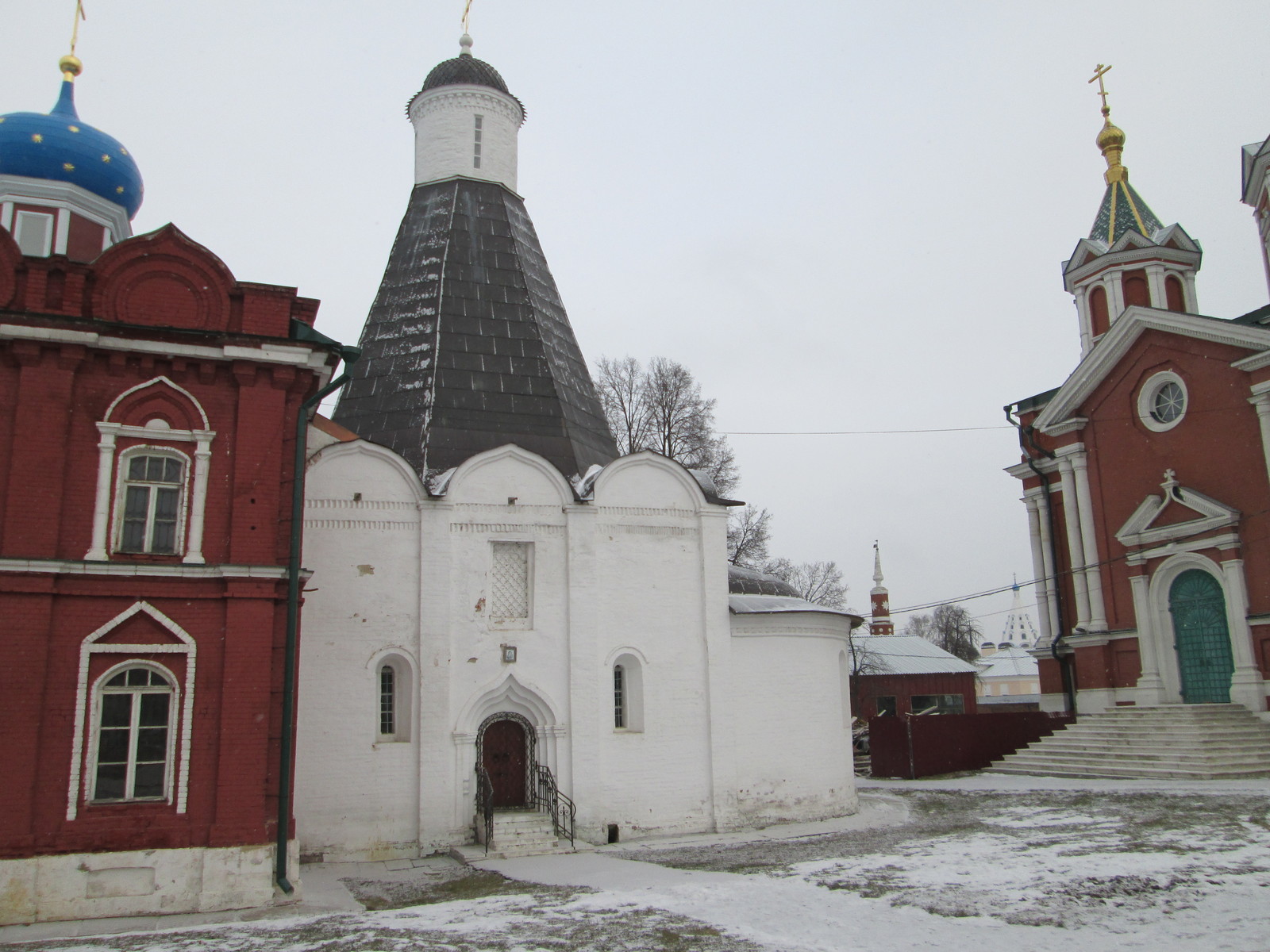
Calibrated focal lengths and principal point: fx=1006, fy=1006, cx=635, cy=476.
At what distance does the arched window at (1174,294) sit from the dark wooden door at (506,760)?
20.5 metres

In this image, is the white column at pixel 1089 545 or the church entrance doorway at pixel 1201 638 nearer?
the church entrance doorway at pixel 1201 638

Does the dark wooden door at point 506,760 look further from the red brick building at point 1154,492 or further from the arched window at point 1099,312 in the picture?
the arched window at point 1099,312

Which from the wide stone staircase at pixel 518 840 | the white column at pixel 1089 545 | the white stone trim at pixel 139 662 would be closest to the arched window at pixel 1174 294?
the white column at pixel 1089 545

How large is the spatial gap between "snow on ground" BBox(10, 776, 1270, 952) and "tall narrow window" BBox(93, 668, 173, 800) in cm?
178

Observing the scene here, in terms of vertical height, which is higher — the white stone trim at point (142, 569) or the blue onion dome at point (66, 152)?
the blue onion dome at point (66, 152)

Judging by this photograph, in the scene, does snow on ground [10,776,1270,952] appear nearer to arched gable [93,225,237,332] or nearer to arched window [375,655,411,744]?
arched window [375,655,411,744]

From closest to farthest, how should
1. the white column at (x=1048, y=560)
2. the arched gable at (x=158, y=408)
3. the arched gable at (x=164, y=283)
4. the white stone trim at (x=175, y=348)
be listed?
the white stone trim at (x=175, y=348)
the arched gable at (x=158, y=408)
the arched gable at (x=164, y=283)
the white column at (x=1048, y=560)

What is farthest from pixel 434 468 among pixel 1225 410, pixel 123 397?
pixel 1225 410

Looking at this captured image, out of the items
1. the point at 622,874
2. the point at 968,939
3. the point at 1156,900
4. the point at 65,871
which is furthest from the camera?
the point at 622,874

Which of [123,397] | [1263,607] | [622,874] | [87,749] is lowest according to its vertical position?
[622,874]

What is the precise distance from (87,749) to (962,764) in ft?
58.6

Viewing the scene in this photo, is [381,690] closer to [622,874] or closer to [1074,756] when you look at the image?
[622,874]

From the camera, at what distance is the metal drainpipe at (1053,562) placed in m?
24.0

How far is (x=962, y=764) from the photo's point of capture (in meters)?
22.1
